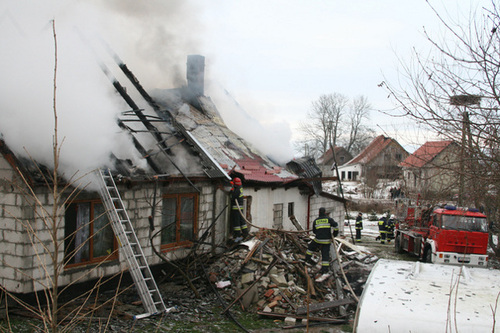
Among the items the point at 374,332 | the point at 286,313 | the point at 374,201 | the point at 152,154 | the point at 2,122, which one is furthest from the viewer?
the point at 374,201

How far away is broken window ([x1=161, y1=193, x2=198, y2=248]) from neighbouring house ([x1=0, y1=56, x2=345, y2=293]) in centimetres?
3

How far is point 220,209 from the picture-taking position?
41.2ft

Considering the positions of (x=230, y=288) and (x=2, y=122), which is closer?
(x=2, y=122)

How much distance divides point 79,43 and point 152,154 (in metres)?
3.03

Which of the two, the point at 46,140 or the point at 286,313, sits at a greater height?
the point at 46,140

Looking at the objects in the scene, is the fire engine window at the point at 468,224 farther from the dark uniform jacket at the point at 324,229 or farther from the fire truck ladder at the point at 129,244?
the fire truck ladder at the point at 129,244

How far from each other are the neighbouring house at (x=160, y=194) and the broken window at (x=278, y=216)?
0.12ft

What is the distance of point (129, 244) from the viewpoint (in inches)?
329

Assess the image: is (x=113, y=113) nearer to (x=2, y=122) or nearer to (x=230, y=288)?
(x=2, y=122)

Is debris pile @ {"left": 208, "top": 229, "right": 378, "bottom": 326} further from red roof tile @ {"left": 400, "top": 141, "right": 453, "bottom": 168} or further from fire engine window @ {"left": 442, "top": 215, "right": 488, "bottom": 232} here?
fire engine window @ {"left": 442, "top": 215, "right": 488, "bottom": 232}

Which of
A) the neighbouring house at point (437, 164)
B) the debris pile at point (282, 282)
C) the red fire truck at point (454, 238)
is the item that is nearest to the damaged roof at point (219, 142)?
the debris pile at point (282, 282)

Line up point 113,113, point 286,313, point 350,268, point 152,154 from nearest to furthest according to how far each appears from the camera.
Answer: point 286,313
point 113,113
point 152,154
point 350,268

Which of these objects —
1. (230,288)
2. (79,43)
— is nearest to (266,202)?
(230,288)

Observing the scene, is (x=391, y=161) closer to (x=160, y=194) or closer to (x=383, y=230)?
(x=383, y=230)
